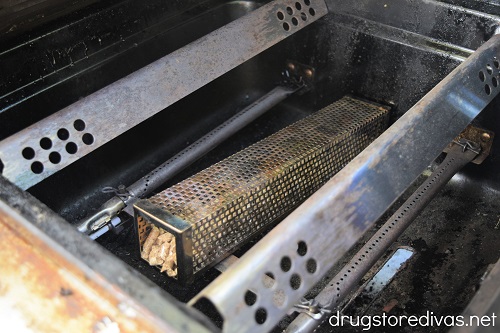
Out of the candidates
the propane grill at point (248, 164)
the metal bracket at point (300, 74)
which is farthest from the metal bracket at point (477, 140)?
the metal bracket at point (300, 74)

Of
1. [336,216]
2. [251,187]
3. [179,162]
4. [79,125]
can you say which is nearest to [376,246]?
[251,187]

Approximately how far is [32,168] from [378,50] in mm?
1018

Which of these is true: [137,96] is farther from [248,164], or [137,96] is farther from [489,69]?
[489,69]

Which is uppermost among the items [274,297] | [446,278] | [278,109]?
[274,297]

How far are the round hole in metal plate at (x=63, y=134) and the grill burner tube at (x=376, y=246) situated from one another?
0.64 m

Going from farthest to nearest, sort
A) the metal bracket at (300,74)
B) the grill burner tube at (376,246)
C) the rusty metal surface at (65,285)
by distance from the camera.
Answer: the metal bracket at (300,74) → the grill burner tube at (376,246) → the rusty metal surface at (65,285)

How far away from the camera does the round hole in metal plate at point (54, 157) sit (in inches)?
51.9

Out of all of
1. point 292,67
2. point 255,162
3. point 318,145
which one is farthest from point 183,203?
point 292,67

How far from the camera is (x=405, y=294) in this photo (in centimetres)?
143

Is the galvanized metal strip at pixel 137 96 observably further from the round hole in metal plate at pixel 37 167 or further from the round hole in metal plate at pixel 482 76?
the round hole in metal plate at pixel 482 76

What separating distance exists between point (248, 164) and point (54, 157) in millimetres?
469

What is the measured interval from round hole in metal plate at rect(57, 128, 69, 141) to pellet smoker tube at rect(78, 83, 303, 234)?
0.25 metres

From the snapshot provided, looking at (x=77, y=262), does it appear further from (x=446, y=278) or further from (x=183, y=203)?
(x=446, y=278)

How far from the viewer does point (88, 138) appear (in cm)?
137
